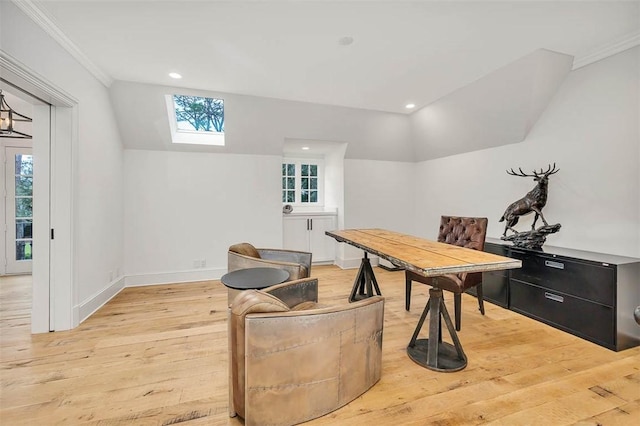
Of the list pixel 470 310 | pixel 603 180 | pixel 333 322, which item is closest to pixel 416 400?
pixel 333 322

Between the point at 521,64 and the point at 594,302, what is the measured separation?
230 centimetres

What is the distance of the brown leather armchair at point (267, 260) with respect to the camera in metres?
2.38

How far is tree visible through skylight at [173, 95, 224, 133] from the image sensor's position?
3.80 metres

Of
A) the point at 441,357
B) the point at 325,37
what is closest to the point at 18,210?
the point at 325,37

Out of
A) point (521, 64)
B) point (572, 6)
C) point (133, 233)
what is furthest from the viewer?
point (133, 233)

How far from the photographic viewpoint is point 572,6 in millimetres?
1922

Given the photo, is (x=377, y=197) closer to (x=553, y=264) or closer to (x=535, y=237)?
(x=535, y=237)

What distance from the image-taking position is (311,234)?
485cm

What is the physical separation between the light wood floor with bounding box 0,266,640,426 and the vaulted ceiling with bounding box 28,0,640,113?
8.46 ft

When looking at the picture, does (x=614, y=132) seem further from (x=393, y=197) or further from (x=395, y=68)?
(x=393, y=197)

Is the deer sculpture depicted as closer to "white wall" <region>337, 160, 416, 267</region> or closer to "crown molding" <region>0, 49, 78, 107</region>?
"white wall" <region>337, 160, 416, 267</region>

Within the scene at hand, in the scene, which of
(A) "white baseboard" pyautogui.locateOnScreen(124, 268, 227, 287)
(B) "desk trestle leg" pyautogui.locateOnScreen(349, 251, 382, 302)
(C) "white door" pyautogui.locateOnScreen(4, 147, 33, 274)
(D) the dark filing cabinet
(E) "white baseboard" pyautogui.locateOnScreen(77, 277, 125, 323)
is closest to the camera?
(D) the dark filing cabinet

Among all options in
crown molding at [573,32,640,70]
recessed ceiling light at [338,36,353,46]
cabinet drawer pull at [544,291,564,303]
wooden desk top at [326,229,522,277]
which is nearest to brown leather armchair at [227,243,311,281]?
wooden desk top at [326,229,522,277]

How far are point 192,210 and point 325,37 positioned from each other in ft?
9.80
